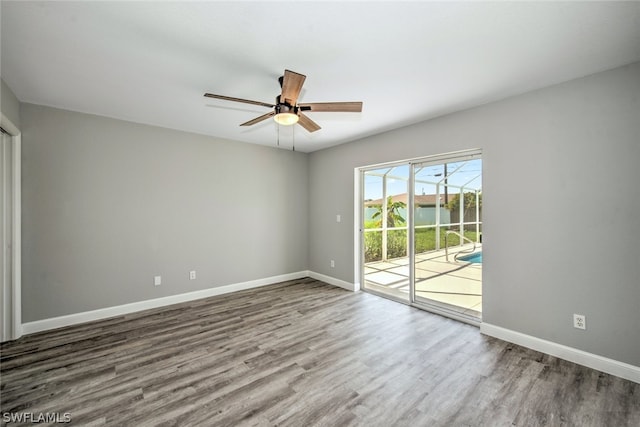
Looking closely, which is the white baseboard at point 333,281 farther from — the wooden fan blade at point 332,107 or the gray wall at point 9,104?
the gray wall at point 9,104

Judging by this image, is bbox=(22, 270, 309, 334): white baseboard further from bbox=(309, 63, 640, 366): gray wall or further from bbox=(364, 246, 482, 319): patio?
bbox=(309, 63, 640, 366): gray wall

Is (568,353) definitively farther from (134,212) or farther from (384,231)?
(134,212)

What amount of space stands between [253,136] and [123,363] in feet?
11.0

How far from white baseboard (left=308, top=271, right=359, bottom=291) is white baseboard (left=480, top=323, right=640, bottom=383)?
2.08 metres

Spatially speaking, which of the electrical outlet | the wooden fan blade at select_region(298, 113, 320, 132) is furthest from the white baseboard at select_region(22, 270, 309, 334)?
the electrical outlet

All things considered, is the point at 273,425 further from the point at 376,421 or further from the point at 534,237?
the point at 534,237

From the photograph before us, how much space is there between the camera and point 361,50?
2037 millimetres

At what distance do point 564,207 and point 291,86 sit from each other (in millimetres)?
2747

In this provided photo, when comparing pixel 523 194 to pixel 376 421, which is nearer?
pixel 376 421

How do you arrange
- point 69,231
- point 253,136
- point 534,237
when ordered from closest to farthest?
point 534,237
point 69,231
point 253,136

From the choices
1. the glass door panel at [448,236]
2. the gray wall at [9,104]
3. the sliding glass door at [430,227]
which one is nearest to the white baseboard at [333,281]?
the sliding glass door at [430,227]

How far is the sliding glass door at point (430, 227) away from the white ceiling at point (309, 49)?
1016 millimetres

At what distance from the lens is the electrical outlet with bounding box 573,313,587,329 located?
240 centimetres

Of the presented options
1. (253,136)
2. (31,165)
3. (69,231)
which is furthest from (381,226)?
(31,165)
